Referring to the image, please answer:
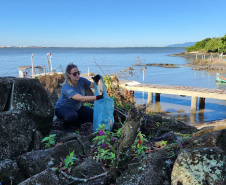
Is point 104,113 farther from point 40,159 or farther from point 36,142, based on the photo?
point 40,159

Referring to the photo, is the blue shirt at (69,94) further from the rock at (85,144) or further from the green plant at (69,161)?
the green plant at (69,161)

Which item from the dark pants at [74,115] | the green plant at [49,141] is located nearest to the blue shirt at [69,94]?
the dark pants at [74,115]

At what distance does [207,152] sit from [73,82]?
3163mm

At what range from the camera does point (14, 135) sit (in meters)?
3.11

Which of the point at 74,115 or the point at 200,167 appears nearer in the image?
the point at 200,167

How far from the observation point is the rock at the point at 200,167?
78.3 inches

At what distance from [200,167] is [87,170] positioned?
1227 millimetres

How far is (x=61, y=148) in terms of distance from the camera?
3.12 m

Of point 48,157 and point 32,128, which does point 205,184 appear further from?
point 32,128

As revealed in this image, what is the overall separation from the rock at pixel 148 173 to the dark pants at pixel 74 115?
8.01 ft

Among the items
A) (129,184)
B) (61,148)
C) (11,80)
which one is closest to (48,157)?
(61,148)

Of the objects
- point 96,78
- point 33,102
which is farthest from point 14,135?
point 96,78

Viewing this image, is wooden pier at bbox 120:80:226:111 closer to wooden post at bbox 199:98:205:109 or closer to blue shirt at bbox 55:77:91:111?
wooden post at bbox 199:98:205:109

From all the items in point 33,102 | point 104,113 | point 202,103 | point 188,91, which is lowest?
point 202,103
